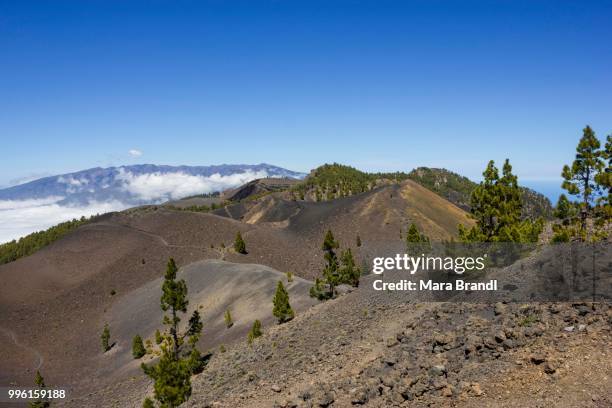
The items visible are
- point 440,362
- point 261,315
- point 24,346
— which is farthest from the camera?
point 24,346

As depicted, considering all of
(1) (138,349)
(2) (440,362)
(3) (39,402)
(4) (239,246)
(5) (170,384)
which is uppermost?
(2) (440,362)

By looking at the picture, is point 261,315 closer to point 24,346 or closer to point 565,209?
point 565,209

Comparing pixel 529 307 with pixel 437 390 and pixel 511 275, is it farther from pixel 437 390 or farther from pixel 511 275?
pixel 437 390

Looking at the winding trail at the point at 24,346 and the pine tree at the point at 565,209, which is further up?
the pine tree at the point at 565,209

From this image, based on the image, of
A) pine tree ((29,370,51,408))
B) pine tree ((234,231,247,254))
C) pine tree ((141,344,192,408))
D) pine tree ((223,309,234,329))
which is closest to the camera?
pine tree ((141,344,192,408))

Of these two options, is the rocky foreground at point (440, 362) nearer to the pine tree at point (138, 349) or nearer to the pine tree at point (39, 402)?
the pine tree at point (39, 402)

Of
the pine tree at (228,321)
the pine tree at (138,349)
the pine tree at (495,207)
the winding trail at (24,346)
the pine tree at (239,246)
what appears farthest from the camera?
the pine tree at (239,246)

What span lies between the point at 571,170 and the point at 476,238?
1006 centimetres

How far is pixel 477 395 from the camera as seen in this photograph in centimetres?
1805

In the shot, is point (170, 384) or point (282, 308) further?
point (282, 308)

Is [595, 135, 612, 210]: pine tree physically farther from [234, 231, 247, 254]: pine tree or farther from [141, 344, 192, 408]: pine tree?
[234, 231, 247, 254]: pine tree

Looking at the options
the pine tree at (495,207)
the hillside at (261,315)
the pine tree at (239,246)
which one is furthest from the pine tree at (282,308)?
the pine tree at (239,246)

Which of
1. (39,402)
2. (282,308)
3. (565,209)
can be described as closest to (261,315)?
(282,308)

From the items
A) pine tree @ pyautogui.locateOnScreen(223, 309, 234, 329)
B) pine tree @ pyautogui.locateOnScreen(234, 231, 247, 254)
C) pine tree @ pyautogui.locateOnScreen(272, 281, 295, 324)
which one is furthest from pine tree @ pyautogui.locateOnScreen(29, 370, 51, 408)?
pine tree @ pyautogui.locateOnScreen(234, 231, 247, 254)
